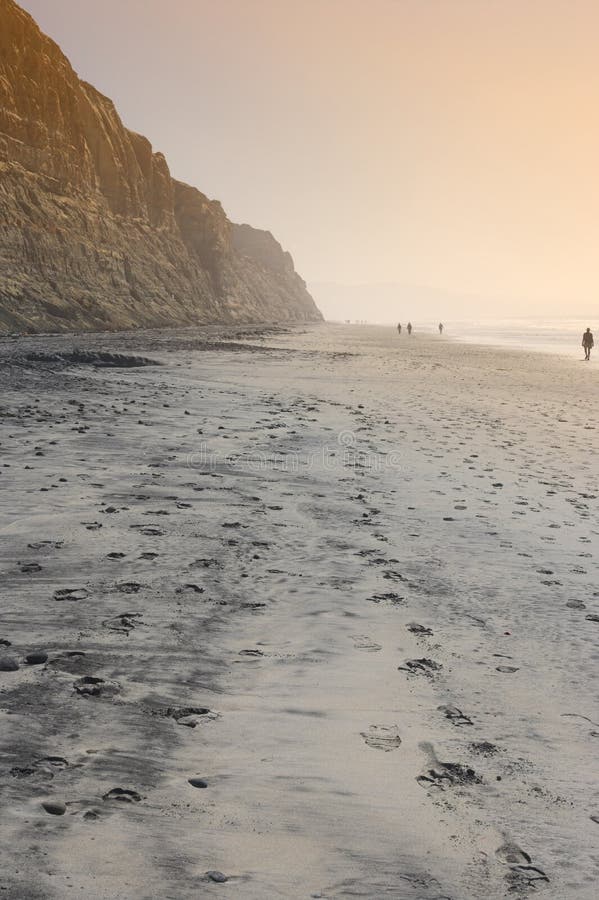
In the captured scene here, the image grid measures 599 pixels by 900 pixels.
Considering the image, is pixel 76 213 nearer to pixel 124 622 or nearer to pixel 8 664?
pixel 124 622

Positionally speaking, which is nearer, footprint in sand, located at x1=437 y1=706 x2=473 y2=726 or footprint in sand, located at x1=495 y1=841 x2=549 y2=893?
footprint in sand, located at x1=495 y1=841 x2=549 y2=893

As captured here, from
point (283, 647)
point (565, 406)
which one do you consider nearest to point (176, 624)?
point (283, 647)

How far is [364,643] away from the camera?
4637 millimetres

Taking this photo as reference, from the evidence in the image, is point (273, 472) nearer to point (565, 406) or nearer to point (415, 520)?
point (415, 520)

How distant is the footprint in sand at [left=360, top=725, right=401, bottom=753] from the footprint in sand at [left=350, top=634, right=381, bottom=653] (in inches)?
36.3

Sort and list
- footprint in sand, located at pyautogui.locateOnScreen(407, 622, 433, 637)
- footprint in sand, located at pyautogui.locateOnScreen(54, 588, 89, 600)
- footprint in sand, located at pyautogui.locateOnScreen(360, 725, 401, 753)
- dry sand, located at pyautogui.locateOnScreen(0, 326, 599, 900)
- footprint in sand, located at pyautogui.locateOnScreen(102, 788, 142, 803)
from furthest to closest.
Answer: footprint in sand, located at pyautogui.locateOnScreen(54, 588, 89, 600), footprint in sand, located at pyautogui.locateOnScreen(407, 622, 433, 637), footprint in sand, located at pyautogui.locateOnScreen(360, 725, 401, 753), footprint in sand, located at pyautogui.locateOnScreen(102, 788, 142, 803), dry sand, located at pyautogui.locateOnScreen(0, 326, 599, 900)

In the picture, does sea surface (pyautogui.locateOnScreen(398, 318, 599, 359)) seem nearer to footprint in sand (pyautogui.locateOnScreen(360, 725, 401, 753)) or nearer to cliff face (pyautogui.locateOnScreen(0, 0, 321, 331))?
cliff face (pyautogui.locateOnScreen(0, 0, 321, 331))

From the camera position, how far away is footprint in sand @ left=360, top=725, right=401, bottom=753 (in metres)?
3.44

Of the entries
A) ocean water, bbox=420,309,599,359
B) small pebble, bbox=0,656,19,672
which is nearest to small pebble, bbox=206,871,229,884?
small pebble, bbox=0,656,19,672

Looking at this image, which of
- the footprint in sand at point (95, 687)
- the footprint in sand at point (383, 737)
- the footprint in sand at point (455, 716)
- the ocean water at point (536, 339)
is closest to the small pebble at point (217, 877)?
the footprint in sand at point (383, 737)

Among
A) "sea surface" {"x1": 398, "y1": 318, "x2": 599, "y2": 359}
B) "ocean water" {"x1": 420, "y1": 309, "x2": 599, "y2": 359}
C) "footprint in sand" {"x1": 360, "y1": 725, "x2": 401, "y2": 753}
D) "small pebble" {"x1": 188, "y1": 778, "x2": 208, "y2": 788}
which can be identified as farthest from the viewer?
"sea surface" {"x1": 398, "y1": 318, "x2": 599, "y2": 359}

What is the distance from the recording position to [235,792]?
3.01 metres

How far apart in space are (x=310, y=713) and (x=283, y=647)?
827 mm

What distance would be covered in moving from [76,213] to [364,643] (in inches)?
2431
